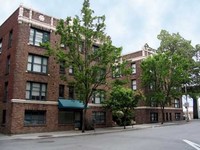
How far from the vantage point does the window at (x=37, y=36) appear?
26578 mm

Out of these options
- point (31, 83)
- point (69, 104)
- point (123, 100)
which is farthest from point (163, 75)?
point (31, 83)

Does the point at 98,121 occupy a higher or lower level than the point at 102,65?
lower

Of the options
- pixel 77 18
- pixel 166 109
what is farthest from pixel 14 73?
pixel 166 109

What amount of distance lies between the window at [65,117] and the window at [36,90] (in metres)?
2.87

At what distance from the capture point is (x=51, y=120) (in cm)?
2631

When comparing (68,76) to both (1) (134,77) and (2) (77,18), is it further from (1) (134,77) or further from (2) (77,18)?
(1) (134,77)

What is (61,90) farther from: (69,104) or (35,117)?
(35,117)

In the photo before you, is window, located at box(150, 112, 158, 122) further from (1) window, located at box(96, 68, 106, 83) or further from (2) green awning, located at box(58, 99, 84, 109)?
(1) window, located at box(96, 68, 106, 83)

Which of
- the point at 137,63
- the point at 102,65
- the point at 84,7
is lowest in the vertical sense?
the point at 102,65

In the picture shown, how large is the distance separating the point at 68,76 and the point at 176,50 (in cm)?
2585

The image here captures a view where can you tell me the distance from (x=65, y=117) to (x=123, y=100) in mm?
7165

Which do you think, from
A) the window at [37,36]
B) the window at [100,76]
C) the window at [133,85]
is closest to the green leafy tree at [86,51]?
the window at [100,76]

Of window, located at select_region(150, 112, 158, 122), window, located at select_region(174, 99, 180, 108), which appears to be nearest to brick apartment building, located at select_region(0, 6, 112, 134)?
window, located at select_region(150, 112, 158, 122)

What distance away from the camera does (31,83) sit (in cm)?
2578
